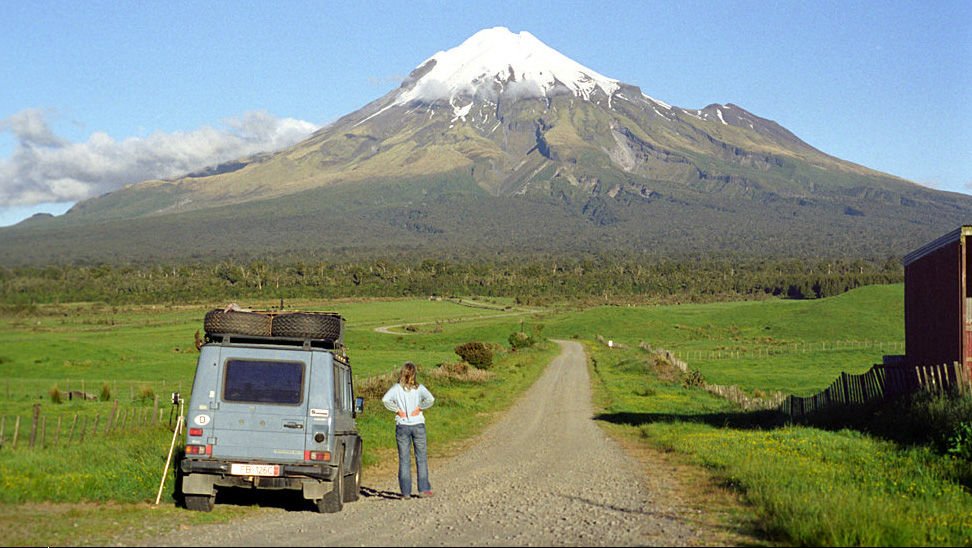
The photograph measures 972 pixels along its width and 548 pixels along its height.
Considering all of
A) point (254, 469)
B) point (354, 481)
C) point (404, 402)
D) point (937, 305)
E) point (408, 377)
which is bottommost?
point (354, 481)

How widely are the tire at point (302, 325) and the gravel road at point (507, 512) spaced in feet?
7.81

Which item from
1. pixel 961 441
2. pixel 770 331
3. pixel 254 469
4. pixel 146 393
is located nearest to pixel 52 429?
pixel 146 393

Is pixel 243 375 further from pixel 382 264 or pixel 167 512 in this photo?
pixel 382 264

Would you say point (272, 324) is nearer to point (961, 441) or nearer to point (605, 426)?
point (961, 441)

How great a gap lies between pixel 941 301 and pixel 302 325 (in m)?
15.8

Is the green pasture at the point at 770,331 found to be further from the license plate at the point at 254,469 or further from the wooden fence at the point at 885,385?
the license plate at the point at 254,469

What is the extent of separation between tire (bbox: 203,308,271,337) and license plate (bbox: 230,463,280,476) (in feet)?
5.97

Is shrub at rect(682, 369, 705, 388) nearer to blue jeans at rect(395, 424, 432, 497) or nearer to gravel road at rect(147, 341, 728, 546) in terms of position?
gravel road at rect(147, 341, 728, 546)

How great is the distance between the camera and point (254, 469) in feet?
41.6

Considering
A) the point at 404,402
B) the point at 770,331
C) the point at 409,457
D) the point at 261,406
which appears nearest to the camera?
the point at 261,406

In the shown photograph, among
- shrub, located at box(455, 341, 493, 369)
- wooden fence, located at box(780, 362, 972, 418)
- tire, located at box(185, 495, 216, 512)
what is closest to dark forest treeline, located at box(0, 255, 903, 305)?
shrub, located at box(455, 341, 493, 369)

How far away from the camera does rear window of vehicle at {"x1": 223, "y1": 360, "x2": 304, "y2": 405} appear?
1302 centimetres

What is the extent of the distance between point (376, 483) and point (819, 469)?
726 centimetres

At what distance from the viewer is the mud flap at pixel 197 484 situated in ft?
41.3
